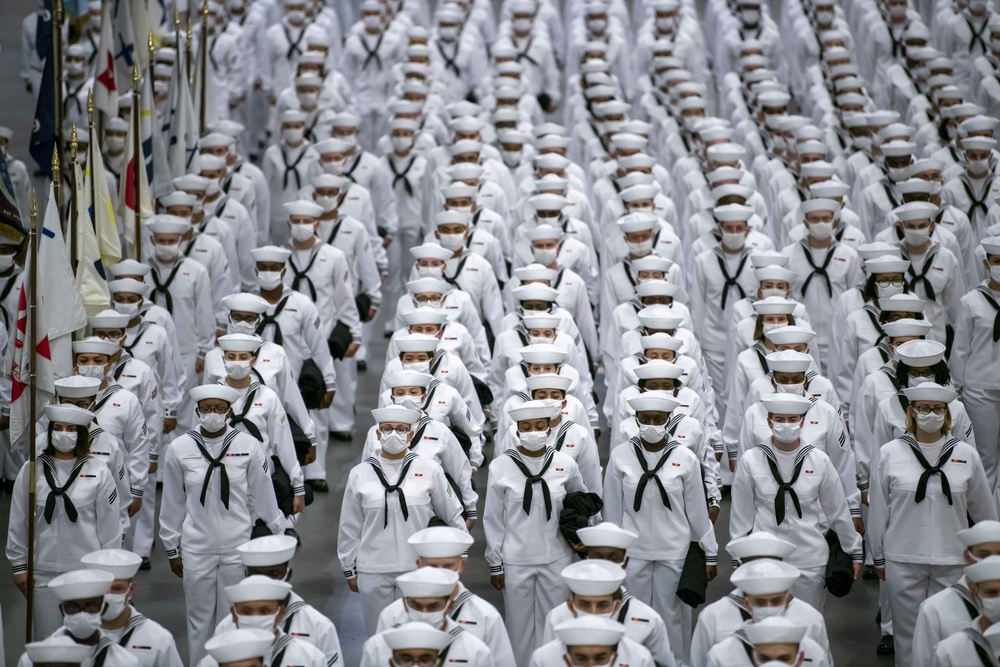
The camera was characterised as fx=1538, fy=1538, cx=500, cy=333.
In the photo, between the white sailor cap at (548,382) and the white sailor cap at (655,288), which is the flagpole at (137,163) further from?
the white sailor cap at (548,382)

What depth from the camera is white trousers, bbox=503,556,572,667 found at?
9.30 metres

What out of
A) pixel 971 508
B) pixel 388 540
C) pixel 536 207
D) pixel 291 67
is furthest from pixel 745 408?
pixel 291 67

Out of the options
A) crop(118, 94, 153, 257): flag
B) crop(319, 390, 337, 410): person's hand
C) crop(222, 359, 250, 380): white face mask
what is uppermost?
crop(118, 94, 153, 257): flag

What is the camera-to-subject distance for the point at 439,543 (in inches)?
329

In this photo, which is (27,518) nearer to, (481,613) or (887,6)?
(481,613)

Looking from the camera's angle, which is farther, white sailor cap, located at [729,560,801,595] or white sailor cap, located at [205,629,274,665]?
white sailor cap, located at [729,560,801,595]

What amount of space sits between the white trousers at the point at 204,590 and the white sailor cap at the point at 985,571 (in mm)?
4359

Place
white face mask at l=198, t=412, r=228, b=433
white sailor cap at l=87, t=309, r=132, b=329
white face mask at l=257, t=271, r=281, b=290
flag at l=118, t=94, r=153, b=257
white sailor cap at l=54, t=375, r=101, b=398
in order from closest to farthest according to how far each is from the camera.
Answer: white face mask at l=198, t=412, r=228, b=433 < white sailor cap at l=54, t=375, r=101, b=398 < white sailor cap at l=87, t=309, r=132, b=329 < white face mask at l=257, t=271, r=281, b=290 < flag at l=118, t=94, r=153, b=257

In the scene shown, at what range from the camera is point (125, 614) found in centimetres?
820

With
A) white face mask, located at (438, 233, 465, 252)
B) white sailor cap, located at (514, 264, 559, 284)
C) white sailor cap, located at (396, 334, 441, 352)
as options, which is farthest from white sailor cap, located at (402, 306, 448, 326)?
white face mask, located at (438, 233, 465, 252)

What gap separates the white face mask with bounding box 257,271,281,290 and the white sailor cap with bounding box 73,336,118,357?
1.57 m

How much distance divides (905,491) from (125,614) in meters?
4.53

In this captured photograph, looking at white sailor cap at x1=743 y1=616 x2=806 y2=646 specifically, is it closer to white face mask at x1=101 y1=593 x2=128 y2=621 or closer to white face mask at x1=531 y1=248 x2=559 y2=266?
white face mask at x1=101 y1=593 x2=128 y2=621

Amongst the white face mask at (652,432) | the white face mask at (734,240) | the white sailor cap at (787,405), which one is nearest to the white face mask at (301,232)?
the white face mask at (734,240)
